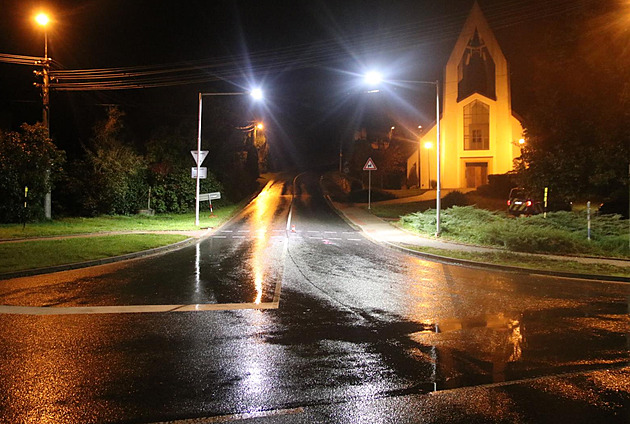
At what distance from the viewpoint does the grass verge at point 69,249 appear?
12352 mm

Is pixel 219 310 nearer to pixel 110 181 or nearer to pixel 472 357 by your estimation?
pixel 472 357

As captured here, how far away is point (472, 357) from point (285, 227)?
19226 mm

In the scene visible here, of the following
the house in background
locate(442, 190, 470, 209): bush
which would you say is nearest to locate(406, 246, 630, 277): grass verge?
locate(442, 190, 470, 209): bush

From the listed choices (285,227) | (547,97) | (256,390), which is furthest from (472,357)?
(547,97)

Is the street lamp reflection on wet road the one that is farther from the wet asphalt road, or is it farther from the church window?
the church window

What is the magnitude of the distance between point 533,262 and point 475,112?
1299 inches

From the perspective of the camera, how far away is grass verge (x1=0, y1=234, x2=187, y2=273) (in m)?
12.4

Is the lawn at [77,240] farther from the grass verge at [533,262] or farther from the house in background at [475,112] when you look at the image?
the house in background at [475,112]

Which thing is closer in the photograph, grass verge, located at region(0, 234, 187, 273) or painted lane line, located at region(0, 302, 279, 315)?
painted lane line, located at region(0, 302, 279, 315)

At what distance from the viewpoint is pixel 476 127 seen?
4366cm

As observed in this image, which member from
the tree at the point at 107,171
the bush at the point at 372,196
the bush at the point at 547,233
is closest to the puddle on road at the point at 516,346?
the bush at the point at 547,233

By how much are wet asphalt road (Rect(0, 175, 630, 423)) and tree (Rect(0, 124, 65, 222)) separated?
13.3 meters

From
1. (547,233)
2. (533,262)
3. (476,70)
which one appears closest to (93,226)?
(533,262)

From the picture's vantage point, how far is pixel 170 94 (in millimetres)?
35031
